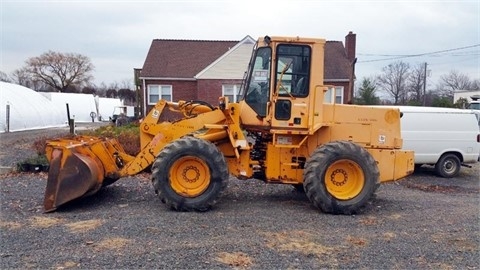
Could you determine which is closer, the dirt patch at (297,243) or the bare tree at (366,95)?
the dirt patch at (297,243)

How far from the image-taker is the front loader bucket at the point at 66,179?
641 cm

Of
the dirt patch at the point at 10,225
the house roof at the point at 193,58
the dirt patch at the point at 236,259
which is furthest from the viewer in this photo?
the house roof at the point at 193,58

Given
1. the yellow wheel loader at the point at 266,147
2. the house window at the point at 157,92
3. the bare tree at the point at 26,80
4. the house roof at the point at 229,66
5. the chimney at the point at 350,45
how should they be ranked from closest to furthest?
1. the yellow wheel loader at the point at 266,147
2. the house roof at the point at 229,66
3. the house window at the point at 157,92
4. the chimney at the point at 350,45
5. the bare tree at the point at 26,80

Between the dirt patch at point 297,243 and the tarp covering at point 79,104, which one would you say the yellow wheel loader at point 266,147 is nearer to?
the dirt patch at point 297,243

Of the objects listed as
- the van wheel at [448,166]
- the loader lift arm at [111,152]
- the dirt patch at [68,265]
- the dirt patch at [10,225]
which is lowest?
the dirt patch at [68,265]

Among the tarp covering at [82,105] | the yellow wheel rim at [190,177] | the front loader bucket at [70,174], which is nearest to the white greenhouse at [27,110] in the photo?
the tarp covering at [82,105]

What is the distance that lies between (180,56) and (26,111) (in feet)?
40.6

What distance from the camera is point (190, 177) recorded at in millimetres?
6695

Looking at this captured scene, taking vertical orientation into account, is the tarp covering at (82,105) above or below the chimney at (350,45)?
below

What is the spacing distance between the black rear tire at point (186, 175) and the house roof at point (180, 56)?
20033mm

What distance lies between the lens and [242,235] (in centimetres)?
549

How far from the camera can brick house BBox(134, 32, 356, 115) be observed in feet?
83.4

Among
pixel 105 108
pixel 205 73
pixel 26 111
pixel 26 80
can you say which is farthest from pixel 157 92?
pixel 26 80

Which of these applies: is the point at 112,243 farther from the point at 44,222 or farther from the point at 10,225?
the point at 10,225
